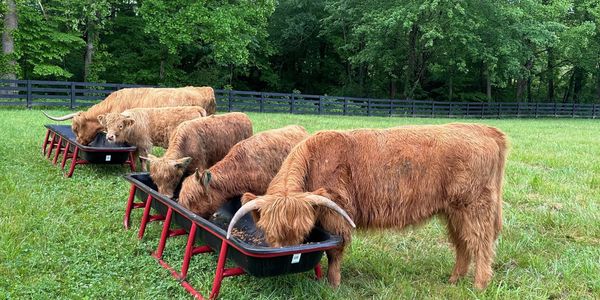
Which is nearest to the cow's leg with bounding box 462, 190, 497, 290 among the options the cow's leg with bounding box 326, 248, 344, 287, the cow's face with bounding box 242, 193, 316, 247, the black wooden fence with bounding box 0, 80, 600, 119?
the cow's leg with bounding box 326, 248, 344, 287

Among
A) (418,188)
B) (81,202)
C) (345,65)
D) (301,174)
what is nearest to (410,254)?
(418,188)

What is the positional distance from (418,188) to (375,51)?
81.7ft

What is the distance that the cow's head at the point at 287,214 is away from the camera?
3.25 m

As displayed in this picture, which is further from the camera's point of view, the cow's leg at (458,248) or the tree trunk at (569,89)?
the tree trunk at (569,89)

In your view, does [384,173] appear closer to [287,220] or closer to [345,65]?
[287,220]

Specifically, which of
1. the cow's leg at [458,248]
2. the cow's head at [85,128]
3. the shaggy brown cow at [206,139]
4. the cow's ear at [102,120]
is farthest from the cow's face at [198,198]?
the cow's head at [85,128]

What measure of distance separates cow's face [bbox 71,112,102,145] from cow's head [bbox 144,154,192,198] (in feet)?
11.6

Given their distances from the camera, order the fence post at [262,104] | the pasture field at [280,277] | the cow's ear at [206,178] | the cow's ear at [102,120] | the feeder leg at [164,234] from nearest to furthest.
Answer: the pasture field at [280,277] < the feeder leg at [164,234] < the cow's ear at [206,178] < the cow's ear at [102,120] < the fence post at [262,104]

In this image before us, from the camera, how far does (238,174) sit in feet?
15.9

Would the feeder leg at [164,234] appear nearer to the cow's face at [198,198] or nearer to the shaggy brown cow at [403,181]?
the cow's face at [198,198]

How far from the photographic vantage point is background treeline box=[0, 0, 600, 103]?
74.1ft

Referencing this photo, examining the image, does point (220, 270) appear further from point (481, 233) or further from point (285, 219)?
point (481, 233)

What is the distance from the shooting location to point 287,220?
3.25 meters

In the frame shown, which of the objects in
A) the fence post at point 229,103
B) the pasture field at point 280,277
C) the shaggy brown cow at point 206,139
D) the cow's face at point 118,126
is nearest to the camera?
the pasture field at point 280,277
